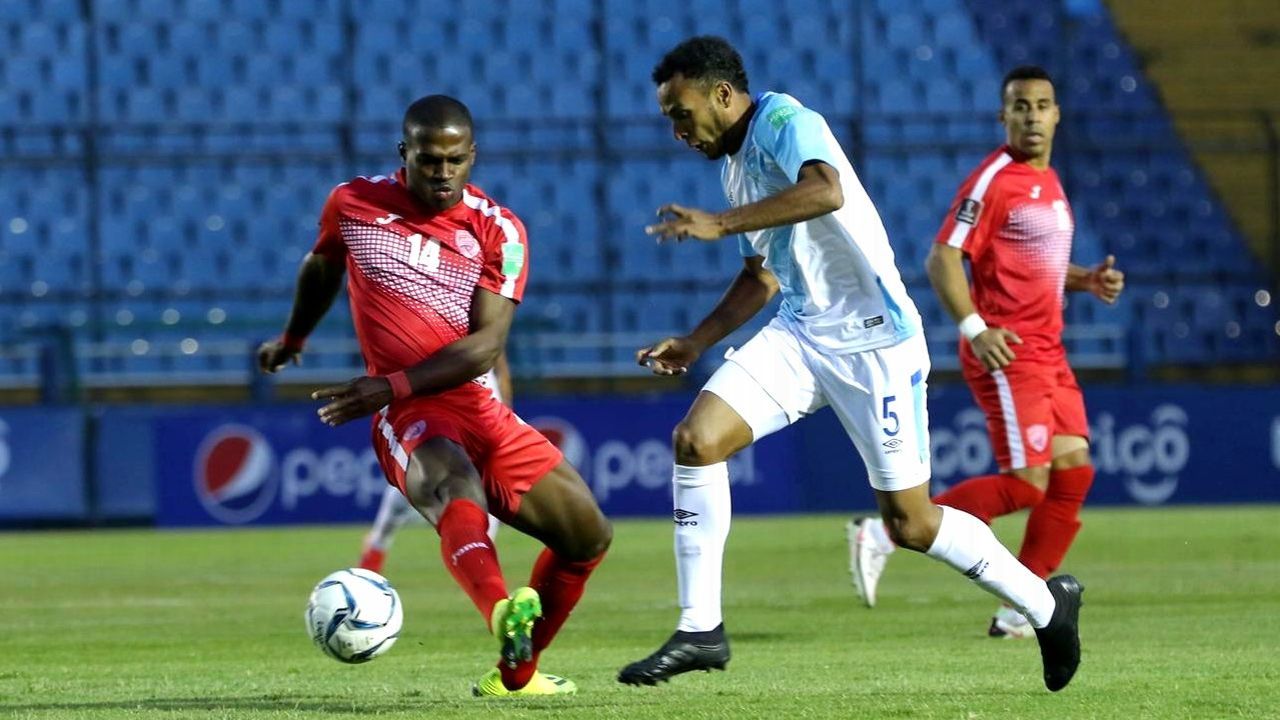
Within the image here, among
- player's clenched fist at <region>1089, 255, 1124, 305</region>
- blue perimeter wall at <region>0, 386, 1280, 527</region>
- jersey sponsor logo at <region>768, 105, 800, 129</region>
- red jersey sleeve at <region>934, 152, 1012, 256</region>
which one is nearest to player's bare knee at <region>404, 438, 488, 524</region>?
jersey sponsor logo at <region>768, 105, 800, 129</region>

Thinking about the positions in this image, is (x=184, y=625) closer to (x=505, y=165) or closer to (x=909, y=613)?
(x=909, y=613)

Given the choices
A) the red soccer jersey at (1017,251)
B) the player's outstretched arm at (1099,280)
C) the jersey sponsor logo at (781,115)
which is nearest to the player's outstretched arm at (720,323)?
the jersey sponsor logo at (781,115)

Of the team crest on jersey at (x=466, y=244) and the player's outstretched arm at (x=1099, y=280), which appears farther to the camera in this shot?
the player's outstretched arm at (x=1099, y=280)

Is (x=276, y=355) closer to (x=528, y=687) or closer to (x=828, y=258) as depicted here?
(x=528, y=687)

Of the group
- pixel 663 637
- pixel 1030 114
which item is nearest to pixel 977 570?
pixel 663 637

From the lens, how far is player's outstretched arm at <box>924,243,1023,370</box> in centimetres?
927

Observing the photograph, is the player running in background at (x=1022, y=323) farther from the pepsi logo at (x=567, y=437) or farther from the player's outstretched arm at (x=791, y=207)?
the pepsi logo at (x=567, y=437)

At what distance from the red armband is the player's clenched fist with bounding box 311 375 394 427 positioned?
0.6 inches

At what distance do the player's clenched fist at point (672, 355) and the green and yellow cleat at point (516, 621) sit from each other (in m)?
1.33

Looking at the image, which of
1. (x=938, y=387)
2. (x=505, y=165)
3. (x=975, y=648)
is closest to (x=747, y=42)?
(x=505, y=165)

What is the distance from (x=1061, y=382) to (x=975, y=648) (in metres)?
1.61

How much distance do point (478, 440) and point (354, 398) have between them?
21.9 inches

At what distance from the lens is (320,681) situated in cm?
786

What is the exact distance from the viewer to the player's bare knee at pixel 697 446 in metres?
6.86
